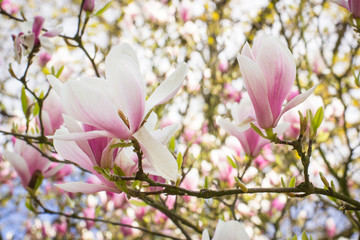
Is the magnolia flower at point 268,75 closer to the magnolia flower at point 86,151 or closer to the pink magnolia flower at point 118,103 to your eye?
the pink magnolia flower at point 118,103

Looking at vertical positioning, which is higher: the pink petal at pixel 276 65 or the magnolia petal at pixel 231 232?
the pink petal at pixel 276 65

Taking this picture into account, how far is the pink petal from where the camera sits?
0.60 metres

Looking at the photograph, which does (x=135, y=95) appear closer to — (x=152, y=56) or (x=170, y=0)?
(x=152, y=56)

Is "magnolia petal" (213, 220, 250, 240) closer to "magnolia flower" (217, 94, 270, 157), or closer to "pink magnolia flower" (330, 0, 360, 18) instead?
"magnolia flower" (217, 94, 270, 157)

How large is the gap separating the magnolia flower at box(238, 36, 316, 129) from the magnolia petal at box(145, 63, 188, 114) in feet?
0.33

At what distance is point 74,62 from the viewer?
3654 millimetres

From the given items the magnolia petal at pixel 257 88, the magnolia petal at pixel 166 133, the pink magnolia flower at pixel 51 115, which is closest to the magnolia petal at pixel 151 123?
the magnolia petal at pixel 166 133

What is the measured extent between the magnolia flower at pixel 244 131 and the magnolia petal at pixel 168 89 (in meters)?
0.31

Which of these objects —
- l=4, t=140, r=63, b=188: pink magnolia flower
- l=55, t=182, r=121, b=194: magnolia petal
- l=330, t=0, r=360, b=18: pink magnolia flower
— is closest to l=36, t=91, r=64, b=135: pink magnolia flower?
l=4, t=140, r=63, b=188: pink magnolia flower

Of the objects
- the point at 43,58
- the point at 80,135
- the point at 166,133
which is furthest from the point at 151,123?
the point at 43,58

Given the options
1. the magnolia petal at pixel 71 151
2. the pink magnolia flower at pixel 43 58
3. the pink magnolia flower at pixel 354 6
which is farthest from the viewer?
the pink magnolia flower at pixel 43 58

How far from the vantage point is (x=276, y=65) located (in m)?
0.60

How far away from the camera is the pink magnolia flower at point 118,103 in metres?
0.53

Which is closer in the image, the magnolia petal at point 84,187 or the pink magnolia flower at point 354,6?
the magnolia petal at point 84,187
